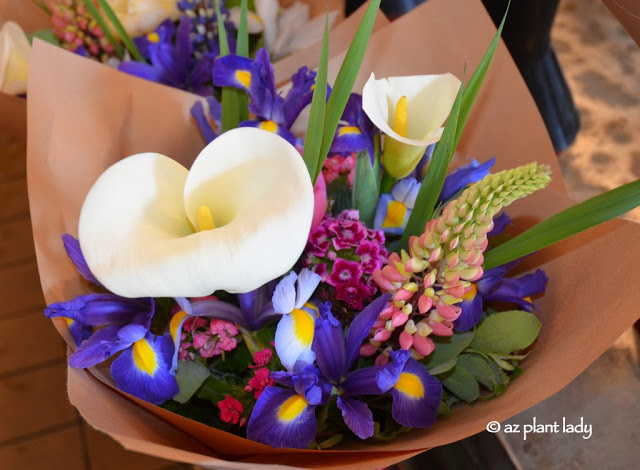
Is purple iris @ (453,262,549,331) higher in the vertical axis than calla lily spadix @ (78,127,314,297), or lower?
lower

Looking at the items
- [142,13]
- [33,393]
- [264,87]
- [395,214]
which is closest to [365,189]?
[395,214]

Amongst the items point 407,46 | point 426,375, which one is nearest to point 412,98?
point 407,46

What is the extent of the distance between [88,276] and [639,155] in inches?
28.0

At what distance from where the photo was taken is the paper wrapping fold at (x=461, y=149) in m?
0.46

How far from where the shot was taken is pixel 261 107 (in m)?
0.58

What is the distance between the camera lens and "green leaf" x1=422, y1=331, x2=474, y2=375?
1.72 feet

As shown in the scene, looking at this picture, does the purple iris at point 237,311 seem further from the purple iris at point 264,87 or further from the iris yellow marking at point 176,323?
the purple iris at point 264,87

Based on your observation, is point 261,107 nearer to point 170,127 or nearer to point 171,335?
point 170,127

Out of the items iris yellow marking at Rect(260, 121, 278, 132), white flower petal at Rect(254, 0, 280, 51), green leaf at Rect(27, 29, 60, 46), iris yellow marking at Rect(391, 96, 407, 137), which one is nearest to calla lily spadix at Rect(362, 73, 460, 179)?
iris yellow marking at Rect(391, 96, 407, 137)

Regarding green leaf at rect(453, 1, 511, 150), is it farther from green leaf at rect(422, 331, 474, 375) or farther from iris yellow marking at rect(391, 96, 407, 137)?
green leaf at rect(422, 331, 474, 375)

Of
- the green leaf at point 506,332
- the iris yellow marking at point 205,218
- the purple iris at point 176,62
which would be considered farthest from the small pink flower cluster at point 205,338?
the purple iris at point 176,62

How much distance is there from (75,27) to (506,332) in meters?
0.71

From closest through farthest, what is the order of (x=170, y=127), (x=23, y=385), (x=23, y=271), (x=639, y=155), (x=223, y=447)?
(x=223, y=447) → (x=170, y=127) → (x=639, y=155) → (x=23, y=385) → (x=23, y=271)

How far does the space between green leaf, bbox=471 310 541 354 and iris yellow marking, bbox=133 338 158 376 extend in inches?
11.3
